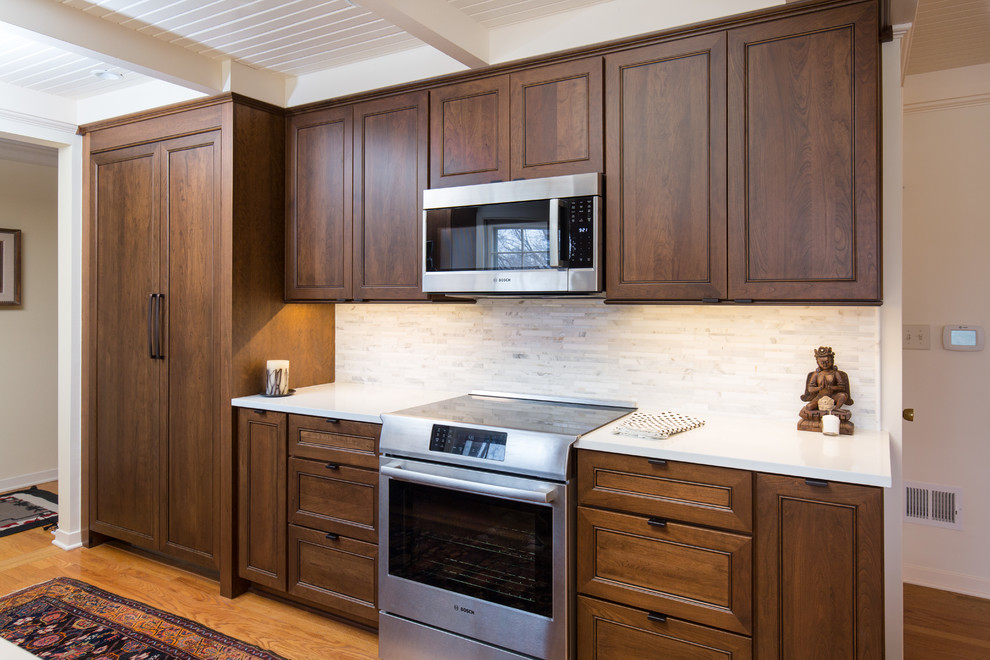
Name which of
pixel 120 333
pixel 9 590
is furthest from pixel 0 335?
pixel 9 590

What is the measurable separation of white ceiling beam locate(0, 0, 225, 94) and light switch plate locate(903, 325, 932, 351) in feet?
11.4

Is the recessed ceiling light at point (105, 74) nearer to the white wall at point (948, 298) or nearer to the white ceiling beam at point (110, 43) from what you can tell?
the white ceiling beam at point (110, 43)

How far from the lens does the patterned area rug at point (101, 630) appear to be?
240 centimetres

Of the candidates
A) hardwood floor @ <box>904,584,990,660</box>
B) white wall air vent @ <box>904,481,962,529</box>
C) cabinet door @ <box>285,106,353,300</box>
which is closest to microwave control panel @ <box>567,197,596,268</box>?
cabinet door @ <box>285,106,353,300</box>

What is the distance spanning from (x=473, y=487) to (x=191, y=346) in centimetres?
173

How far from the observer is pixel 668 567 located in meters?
1.86

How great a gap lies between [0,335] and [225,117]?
9.63 ft

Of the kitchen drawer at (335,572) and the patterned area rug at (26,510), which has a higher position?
the kitchen drawer at (335,572)

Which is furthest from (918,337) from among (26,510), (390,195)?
(26,510)

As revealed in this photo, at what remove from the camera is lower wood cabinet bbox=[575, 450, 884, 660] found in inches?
64.8

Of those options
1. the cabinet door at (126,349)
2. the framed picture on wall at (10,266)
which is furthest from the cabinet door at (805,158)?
the framed picture on wall at (10,266)

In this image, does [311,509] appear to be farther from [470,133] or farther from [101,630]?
[470,133]

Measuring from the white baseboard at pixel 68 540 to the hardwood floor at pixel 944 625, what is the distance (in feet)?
13.4

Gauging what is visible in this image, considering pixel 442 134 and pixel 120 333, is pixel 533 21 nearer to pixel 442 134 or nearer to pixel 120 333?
pixel 442 134
